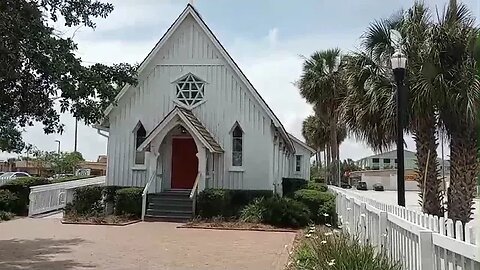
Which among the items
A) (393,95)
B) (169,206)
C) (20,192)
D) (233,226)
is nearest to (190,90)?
(169,206)

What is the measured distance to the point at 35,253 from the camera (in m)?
11.2

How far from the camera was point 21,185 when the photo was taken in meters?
21.3

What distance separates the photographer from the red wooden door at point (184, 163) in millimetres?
21656

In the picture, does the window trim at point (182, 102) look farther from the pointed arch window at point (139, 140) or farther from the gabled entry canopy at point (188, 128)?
the pointed arch window at point (139, 140)

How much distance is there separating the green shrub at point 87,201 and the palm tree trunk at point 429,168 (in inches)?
474

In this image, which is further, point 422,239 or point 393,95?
point 393,95

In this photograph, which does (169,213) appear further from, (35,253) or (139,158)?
(35,253)

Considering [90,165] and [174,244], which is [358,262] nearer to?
[174,244]

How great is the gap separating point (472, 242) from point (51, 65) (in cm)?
911

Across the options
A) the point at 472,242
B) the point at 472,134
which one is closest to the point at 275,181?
the point at 472,134

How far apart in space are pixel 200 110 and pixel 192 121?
57.1 inches

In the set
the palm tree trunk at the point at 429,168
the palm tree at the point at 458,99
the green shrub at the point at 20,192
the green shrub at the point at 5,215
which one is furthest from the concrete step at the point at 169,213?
the palm tree at the point at 458,99

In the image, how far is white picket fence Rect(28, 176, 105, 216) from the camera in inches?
813

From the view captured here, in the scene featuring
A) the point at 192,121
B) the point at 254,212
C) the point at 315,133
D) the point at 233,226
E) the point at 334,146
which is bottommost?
the point at 233,226
